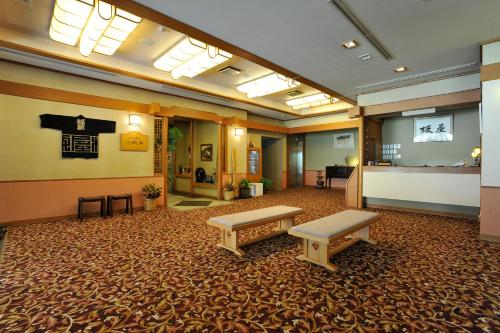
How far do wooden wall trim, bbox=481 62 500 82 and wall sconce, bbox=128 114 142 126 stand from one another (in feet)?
23.3

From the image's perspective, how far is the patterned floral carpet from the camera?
1933mm

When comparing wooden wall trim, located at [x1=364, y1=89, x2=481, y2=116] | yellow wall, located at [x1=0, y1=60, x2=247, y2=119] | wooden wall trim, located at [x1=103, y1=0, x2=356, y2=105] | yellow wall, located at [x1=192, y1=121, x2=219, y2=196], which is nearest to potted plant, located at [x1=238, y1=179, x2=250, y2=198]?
yellow wall, located at [x1=192, y1=121, x2=219, y2=196]

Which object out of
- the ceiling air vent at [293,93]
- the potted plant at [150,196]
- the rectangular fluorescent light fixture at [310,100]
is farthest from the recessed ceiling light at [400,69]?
the potted plant at [150,196]

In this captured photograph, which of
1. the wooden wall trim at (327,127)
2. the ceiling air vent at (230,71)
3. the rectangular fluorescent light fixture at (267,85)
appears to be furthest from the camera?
the wooden wall trim at (327,127)

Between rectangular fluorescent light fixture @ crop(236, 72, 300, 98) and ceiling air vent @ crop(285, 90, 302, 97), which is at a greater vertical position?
ceiling air vent @ crop(285, 90, 302, 97)

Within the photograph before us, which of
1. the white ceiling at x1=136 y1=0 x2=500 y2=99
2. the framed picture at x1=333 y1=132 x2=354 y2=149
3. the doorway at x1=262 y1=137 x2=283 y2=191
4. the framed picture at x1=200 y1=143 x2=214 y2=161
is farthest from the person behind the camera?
the doorway at x1=262 y1=137 x2=283 y2=191

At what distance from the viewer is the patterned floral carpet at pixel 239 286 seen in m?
1.93

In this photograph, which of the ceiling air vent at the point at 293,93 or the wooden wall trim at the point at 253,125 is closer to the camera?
the ceiling air vent at the point at 293,93

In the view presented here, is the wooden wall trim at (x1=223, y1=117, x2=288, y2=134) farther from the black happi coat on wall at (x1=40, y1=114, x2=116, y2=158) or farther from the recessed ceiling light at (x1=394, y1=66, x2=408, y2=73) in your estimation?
the recessed ceiling light at (x1=394, y1=66, x2=408, y2=73)

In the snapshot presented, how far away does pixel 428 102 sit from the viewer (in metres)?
5.81

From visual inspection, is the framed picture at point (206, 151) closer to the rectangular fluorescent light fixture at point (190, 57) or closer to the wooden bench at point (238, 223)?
the rectangular fluorescent light fixture at point (190, 57)

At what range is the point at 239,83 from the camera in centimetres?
707

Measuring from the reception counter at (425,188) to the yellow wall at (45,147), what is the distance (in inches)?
260

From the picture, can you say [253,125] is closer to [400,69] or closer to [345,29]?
[400,69]
